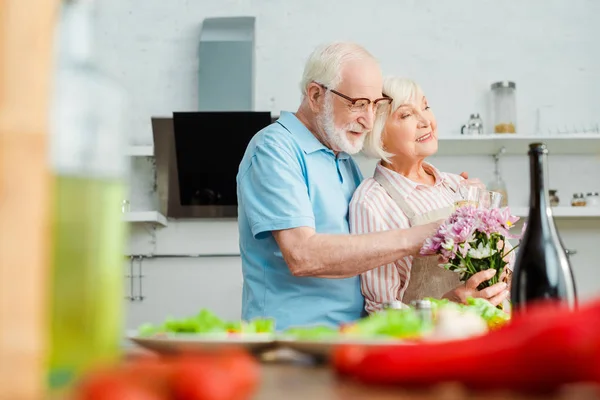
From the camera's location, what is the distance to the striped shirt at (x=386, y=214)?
206 centimetres

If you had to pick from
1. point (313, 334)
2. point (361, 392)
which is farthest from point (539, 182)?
point (361, 392)

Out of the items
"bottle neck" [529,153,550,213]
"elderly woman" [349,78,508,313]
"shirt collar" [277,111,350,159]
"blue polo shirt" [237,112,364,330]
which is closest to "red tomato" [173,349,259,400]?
Result: "bottle neck" [529,153,550,213]

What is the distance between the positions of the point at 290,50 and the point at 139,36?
1.04 m

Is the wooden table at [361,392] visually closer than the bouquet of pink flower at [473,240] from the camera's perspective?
Yes

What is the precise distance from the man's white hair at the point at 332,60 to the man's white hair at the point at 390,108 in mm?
121

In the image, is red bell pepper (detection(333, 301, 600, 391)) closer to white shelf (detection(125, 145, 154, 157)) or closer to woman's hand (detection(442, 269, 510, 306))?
woman's hand (detection(442, 269, 510, 306))

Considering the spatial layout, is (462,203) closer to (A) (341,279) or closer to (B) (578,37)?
(A) (341,279)

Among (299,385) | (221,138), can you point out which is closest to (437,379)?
(299,385)

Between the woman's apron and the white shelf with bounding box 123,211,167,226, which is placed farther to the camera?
the white shelf with bounding box 123,211,167,226

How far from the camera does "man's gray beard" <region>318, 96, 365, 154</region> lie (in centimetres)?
224

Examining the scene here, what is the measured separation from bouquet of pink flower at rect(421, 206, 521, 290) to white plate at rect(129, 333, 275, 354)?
0.85 meters

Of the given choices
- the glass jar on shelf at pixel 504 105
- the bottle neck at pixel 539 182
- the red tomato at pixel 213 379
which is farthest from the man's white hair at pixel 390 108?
the glass jar on shelf at pixel 504 105

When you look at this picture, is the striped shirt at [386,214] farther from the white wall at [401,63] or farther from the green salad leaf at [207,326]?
the white wall at [401,63]

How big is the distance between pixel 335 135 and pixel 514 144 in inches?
97.0
